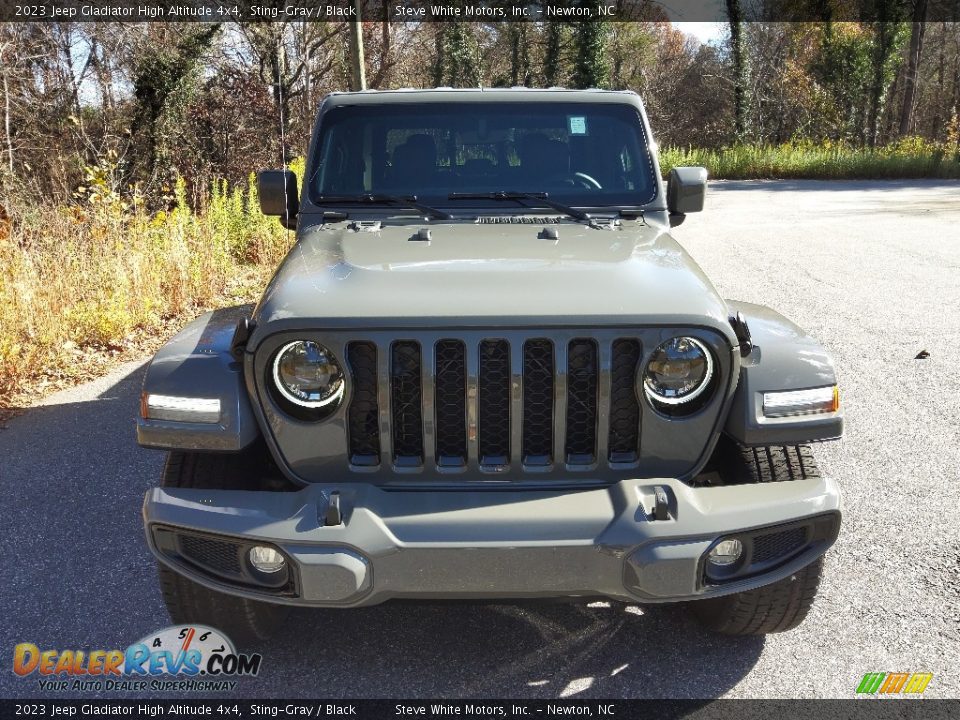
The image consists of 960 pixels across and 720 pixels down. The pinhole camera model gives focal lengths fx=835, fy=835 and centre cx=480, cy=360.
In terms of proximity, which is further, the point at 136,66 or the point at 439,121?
the point at 136,66

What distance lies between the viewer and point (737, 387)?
253 cm

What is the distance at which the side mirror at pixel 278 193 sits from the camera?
3922 mm

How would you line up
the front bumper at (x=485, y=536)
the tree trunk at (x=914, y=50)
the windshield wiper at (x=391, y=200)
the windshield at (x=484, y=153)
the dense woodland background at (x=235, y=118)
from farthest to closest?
the tree trunk at (x=914, y=50) < the dense woodland background at (x=235, y=118) < the windshield at (x=484, y=153) < the windshield wiper at (x=391, y=200) < the front bumper at (x=485, y=536)

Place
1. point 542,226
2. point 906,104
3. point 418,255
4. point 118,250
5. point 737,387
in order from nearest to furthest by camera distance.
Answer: point 737,387 < point 418,255 < point 542,226 < point 118,250 < point 906,104

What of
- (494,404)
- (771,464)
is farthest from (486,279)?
(771,464)

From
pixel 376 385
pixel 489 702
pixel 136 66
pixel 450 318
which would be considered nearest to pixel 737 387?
pixel 450 318

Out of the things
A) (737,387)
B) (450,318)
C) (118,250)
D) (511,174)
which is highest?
(511,174)

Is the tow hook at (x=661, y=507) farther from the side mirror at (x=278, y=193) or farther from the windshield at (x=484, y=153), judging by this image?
the side mirror at (x=278, y=193)

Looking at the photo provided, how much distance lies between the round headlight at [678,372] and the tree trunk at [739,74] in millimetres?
30865

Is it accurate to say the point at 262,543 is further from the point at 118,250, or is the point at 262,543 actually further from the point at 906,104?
the point at 906,104

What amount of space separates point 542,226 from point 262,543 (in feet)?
5.88

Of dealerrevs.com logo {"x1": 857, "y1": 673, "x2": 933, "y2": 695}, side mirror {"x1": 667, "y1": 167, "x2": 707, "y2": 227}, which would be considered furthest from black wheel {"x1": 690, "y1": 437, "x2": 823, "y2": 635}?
side mirror {"x1": 667, "y1": 167, "x2": 707, "y2": 227}
